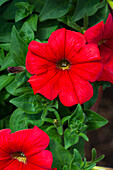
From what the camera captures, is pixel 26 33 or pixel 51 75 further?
pixel 26 33

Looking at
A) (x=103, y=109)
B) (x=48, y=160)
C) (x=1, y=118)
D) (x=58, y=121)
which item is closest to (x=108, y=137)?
(x=103, y=109)

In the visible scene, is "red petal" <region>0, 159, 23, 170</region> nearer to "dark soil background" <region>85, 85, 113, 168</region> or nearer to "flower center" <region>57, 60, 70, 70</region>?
"flower center" <region>57, 60, 70, 70</region>

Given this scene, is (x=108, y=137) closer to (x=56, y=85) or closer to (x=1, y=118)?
(x=1, y=118)

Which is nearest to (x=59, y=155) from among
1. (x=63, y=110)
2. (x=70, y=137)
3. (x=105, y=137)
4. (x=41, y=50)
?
(x=70, y=137)

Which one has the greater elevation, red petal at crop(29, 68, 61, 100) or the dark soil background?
red petal at crop(29, 68, 61, 100)

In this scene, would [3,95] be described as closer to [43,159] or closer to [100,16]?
[43,159]

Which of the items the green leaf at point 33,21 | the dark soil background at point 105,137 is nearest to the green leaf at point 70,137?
the green leaf at point 33,21

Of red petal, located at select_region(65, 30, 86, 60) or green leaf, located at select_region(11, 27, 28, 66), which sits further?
green leaf, located at select_region(11, 27, 28, 66)

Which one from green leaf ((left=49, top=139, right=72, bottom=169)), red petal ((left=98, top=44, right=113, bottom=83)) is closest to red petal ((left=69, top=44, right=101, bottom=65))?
red petal ((left=98, top=44, right=113, bottom=83))
